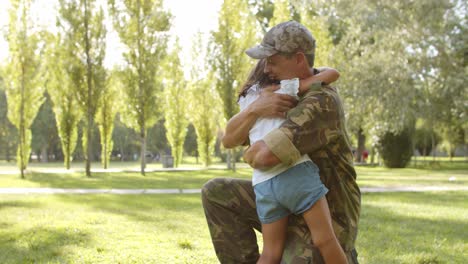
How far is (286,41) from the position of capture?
7.67ft

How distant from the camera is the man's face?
94.4 inches

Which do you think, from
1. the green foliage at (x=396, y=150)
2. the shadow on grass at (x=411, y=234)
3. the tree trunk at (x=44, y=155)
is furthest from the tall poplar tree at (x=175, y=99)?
the tree trunk at (x=44, y=155)

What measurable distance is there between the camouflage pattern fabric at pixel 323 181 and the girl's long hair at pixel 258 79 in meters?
0.28

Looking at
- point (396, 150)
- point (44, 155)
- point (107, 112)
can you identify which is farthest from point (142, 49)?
point (44, 155)

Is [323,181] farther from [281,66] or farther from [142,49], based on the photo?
[142,49]

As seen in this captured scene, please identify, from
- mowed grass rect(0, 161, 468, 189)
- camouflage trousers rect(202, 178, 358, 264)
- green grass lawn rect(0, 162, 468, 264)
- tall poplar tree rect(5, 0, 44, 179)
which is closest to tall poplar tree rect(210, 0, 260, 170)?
mowed grass rect(0, 161, 468, 189)

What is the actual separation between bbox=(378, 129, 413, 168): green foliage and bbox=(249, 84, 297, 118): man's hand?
2873 centimetres

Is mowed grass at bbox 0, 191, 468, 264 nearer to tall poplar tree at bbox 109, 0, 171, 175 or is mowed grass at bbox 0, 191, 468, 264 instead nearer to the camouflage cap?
the camouflage cap

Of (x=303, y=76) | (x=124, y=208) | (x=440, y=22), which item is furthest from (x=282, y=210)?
(x=440, y=22)

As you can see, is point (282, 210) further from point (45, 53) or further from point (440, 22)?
point (45, 53)

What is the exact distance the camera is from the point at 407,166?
103 ft

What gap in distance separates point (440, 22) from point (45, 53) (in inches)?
659

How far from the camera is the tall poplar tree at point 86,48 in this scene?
21.1 meters

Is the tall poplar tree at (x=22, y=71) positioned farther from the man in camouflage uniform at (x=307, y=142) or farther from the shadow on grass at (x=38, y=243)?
the man in camouflage uniform at (x=307, y=142)
